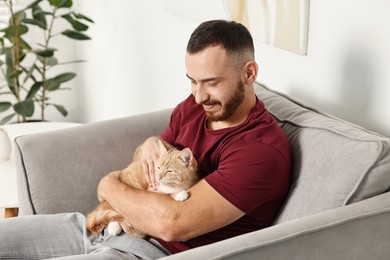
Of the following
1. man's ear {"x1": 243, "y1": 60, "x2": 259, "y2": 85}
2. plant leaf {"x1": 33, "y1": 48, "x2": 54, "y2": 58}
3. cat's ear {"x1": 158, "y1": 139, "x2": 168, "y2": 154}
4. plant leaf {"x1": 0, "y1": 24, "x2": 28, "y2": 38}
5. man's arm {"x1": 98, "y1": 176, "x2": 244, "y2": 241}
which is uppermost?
man's ear {"x1": 243, "y1": 60, "x2": 259, "y2": 85}

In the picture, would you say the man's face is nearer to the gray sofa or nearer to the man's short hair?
the man's short hair

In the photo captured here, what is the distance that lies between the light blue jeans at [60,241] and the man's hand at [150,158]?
178 mm

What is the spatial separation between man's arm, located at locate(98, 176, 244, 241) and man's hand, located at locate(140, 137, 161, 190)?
6.9 inches

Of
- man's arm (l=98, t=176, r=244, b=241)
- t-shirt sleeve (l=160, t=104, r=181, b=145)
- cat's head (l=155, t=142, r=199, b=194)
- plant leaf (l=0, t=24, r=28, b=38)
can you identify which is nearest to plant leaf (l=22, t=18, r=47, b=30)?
plant leaf (l=0, t=24, r=28, b=38)

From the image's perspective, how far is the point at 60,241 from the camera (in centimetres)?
185

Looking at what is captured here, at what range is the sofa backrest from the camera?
4.93ft

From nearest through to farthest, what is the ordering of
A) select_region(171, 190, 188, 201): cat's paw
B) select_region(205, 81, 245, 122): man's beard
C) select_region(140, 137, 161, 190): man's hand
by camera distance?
select_region(171, 190, 188, 201): cat's paw
select_region(205, 81, 245, 122): man's beard
select_region(140, 137, 161, 190): man's hand

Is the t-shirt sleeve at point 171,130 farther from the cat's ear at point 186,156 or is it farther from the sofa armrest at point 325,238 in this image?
the sofa armrest at point 325,238

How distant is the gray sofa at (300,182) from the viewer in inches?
55.7

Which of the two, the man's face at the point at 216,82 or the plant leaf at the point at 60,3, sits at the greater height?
the man's face at the point at 216,82

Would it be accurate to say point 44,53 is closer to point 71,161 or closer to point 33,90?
point 33,90

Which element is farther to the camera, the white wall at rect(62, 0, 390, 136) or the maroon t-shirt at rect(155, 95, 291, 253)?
the white wall at rect(62, 0, 390, 136)

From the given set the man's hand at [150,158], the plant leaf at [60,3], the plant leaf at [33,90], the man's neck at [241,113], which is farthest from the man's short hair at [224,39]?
the plant leaf at [33,90]

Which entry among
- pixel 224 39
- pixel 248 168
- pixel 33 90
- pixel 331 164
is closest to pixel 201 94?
pixel 224 39
